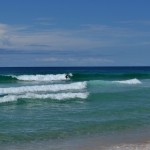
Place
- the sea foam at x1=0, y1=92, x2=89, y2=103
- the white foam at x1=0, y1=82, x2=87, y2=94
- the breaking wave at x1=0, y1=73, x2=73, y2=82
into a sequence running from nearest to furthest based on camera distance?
the sea foam at x1=0, y1=92, x2=89, y2=103 < the white foam at x1=0, y1=82, x2=87, y2=94 < the breaking wave at x1=0, y1=73, x2=73, y2=82

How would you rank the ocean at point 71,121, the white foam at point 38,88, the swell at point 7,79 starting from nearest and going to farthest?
the ocean at point 71,121 < the white foam at point 38,88 < the swell at point 7,79

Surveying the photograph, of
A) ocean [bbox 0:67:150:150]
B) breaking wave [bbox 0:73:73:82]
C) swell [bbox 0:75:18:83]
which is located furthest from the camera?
breaking wave [bbox 0:73:73:82]

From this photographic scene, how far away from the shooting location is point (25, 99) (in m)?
20.0

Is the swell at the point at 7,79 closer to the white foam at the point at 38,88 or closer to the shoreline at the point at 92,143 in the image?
the white foam at the point at 38,88

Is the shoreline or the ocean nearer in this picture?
the shoreline

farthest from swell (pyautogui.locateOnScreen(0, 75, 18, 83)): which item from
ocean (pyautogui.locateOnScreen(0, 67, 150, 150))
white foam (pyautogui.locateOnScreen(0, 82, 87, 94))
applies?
ocean (pyautogui.locateOnScreen(0, 67, 150, 150))

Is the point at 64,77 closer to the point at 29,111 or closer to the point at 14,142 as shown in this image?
the point at 29,111

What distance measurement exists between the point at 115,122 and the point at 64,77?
105 ft

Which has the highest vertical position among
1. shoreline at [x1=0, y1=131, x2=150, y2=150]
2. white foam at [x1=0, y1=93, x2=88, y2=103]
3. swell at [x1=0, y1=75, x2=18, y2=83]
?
swell at [x1=0, y1=75, x2=18, y2=83]

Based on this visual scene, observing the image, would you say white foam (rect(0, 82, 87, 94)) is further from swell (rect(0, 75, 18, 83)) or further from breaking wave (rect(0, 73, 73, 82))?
breaking wave (rect(0, 73, 73, 82))

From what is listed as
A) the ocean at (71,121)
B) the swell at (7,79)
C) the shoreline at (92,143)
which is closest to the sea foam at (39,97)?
the ocean at (71,121)

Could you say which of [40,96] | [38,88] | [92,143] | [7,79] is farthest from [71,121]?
[7,79]

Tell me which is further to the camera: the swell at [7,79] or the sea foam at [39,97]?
the swell at [7,79]

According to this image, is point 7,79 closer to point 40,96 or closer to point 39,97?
point 40,96
